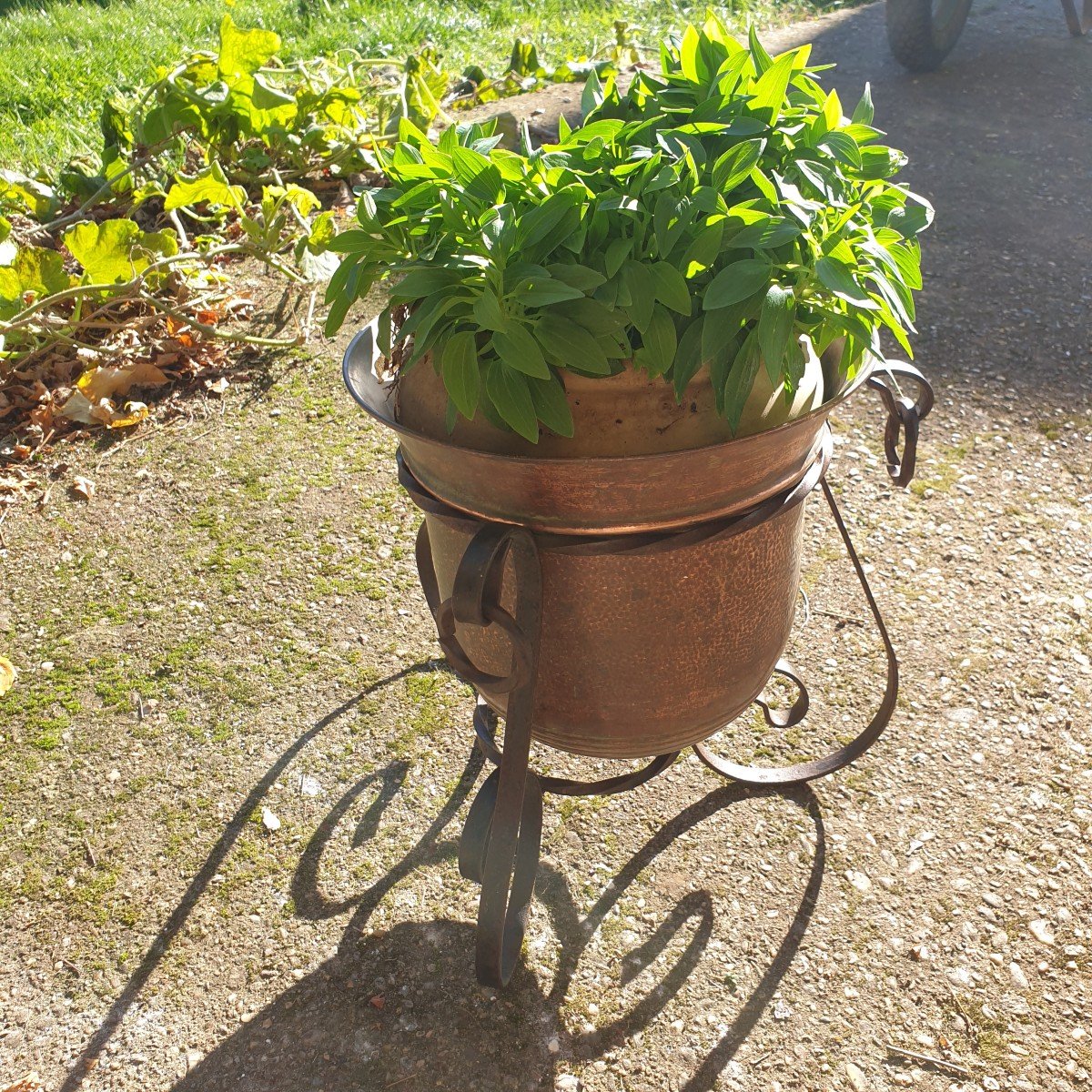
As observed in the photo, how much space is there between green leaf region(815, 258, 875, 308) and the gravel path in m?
1.14

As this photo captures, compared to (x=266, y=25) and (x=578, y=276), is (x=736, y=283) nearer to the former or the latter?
(x=578, y=276)

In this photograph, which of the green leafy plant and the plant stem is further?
the plant stem

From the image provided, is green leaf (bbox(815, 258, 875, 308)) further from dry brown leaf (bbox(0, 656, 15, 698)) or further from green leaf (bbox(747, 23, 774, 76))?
dry brown leaf (bbox(0, 656, 15, 698))

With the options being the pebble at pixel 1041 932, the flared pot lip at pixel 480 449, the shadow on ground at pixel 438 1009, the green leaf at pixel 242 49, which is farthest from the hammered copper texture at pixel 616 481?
the green leaf at pixel 242 49

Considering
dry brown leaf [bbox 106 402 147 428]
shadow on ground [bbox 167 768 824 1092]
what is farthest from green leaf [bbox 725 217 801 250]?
dry brown leaf [bbox 106 402 147 428]

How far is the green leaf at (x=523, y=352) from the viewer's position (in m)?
1.13

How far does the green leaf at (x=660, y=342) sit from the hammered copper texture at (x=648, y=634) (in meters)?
0.25

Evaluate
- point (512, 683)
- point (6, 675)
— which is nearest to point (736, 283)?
point (512, 683)

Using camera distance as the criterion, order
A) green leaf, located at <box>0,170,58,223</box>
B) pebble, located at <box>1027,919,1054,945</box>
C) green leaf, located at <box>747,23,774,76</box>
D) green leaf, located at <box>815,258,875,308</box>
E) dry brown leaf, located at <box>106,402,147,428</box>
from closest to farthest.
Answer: green leaf, located at <box>815,258,875,308</box> < green leaf, located at <box>747,23,774,76</box> < pebble, located at <box>1027,919,1054,945</box> < dry brown leaf, located at <box>106,402,147,428</box> < green leaf, located at <box>0,170,58,223</box>

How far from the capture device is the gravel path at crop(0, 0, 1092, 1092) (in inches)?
64.8

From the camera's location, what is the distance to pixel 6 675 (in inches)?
90.6

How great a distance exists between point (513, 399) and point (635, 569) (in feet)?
0.93

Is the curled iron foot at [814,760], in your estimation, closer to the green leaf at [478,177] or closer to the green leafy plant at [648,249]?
the green leafy plant at [648,249]

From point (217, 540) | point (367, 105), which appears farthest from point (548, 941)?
point (367, 105)
